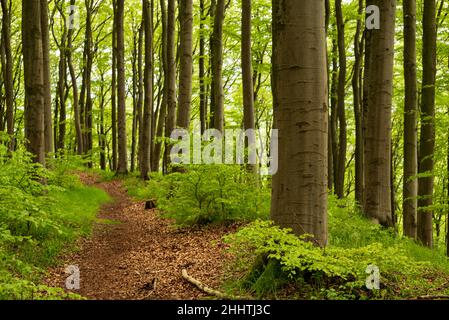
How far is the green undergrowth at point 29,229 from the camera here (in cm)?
460

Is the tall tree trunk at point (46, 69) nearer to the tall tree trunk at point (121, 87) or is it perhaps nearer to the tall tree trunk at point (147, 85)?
the tall tree trunk at point (147, 85)

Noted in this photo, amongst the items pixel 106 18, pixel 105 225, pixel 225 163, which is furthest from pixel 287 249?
pixel 106 18

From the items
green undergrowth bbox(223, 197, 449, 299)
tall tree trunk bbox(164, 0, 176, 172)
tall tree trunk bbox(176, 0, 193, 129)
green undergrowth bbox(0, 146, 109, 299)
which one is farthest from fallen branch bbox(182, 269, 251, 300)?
tall tree trunk bbox(164, 0, 176, 172)

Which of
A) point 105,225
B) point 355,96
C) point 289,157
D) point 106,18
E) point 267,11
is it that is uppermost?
point 106,18

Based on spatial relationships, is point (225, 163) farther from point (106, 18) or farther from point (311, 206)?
point (106, 18)

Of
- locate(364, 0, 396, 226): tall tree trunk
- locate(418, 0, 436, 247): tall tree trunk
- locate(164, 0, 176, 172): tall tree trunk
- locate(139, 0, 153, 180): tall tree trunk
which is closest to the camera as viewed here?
locate(364, 0, 396, 226): tall tree trunk

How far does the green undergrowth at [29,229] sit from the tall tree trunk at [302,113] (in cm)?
248

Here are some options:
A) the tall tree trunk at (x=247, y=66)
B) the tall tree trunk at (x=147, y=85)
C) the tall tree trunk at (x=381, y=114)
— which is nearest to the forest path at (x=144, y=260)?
the tall tree trunk at (x=381, y=114)

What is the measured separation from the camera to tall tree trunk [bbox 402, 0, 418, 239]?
10500 mm

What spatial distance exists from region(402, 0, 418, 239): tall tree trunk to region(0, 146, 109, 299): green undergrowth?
7357 mm

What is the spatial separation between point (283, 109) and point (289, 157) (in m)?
0.53

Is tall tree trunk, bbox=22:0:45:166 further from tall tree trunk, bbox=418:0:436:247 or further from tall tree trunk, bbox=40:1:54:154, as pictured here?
tall tree trunk, bbox=418:0:436:247

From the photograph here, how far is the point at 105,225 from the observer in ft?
34.1
